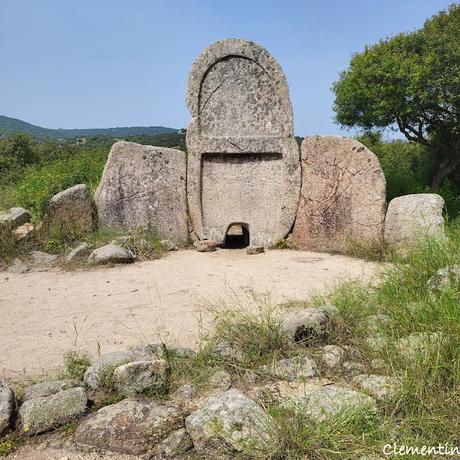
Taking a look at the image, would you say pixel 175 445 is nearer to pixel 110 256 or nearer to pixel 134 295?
pixel 134 295

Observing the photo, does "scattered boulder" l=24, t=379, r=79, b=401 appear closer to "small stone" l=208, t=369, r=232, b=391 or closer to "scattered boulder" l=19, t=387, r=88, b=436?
"scattered boulder" l=19, t=387, r=88, b=436

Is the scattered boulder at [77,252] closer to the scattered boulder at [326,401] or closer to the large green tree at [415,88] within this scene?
the scattered boulder at [326,401]

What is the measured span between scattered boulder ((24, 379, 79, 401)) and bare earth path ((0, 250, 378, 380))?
41 cm

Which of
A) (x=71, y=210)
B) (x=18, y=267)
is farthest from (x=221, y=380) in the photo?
(x=71, y=210)

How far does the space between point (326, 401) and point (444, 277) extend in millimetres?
1985

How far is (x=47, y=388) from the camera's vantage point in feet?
10.0

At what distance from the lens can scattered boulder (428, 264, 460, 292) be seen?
3984 millimetres

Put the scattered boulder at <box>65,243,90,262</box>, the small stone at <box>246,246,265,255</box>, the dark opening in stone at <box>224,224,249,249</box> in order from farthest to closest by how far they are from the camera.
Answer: the dark opening in stone at <box>224,224,249,249</box> < the small stone at <box>246,246,265,255</box> < the scattered boulder at <box>65,243,90,262</box>

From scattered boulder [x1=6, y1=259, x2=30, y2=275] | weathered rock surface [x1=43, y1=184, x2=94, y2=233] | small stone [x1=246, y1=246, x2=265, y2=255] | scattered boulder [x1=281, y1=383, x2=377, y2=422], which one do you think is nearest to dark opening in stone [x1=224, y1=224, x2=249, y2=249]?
small stone [x1=246, y1=246, x2=265, y2=255]

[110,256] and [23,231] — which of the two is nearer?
[110,256]

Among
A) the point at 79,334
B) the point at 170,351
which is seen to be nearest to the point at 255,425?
the point at 170,351

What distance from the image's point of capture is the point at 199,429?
2.56 meters

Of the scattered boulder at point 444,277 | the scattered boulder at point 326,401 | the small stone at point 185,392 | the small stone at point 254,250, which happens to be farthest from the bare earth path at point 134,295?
the scattered boulder at point 326,401

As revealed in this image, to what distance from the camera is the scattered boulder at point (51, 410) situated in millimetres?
2758
